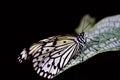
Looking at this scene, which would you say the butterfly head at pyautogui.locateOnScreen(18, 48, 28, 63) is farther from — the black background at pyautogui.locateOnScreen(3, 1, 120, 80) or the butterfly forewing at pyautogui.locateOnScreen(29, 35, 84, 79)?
the black background at pyautogui.locateOnScreen(3, 1, 120, 80)

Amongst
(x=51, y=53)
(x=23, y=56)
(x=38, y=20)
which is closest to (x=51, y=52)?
(x=51, y=53)

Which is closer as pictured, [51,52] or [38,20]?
[51,52]

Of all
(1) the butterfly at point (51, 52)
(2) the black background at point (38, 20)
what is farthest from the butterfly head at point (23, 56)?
(2) the black background at point (38, 20)

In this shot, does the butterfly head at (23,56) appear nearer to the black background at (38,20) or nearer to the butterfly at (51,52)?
the butterfly at (51,52)

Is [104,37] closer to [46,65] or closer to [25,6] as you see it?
[46,65]

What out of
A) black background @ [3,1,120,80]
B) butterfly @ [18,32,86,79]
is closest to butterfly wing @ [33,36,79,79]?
butterfly @ [18,32,86,79]

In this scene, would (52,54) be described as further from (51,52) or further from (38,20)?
(38,20)

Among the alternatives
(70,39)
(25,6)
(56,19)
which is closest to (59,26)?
(56,19)
